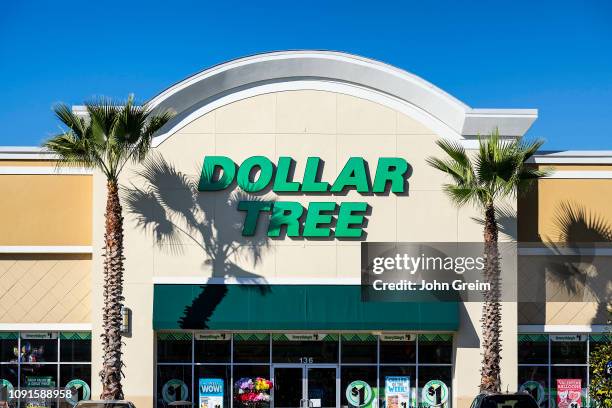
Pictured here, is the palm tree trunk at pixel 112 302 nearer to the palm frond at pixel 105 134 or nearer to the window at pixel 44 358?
the palm frond at pixel 105 134

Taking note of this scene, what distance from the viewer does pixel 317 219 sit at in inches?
1013

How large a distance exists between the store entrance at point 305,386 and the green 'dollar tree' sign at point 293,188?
3977 mm

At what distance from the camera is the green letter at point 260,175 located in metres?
25.7

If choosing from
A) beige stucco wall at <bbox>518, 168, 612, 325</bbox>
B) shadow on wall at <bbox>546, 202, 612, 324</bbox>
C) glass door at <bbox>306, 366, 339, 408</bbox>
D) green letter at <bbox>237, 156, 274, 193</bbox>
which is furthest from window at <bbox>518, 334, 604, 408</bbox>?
green letter at <bbox>237, 156, 274, 193</bbox>

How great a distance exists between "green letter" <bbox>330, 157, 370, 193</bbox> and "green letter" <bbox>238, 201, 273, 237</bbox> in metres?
2.07

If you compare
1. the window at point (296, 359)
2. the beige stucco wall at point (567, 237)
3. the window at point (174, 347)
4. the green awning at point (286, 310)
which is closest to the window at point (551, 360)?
the beige stucco wall at point (567, 237)

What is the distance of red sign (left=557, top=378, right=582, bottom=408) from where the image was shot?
2657 centimetres

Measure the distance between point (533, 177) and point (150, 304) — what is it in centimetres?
1138

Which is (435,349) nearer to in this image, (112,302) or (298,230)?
(298,230)

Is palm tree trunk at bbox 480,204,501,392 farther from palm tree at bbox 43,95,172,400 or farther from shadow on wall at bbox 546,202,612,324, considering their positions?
palm tree at bbox 43,95,172,400

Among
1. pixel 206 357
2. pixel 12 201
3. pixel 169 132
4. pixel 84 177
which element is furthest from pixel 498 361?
pixel 12 201

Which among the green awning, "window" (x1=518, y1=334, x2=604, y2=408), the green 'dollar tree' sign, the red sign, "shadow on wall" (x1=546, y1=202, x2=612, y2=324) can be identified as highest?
the green 'dollar tree' sign

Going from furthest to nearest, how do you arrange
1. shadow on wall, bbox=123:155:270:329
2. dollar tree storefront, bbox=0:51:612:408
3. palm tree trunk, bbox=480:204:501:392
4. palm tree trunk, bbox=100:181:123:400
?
shadow on wall, bbox=123:155:270:329 → dollar tree storefront, bbox=0:51:612:408 → palm tree trunk, bbox=480:204:501:392 → palm tree trunk, bbox=100:181:123:400

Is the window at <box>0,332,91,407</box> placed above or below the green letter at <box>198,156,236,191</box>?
below
